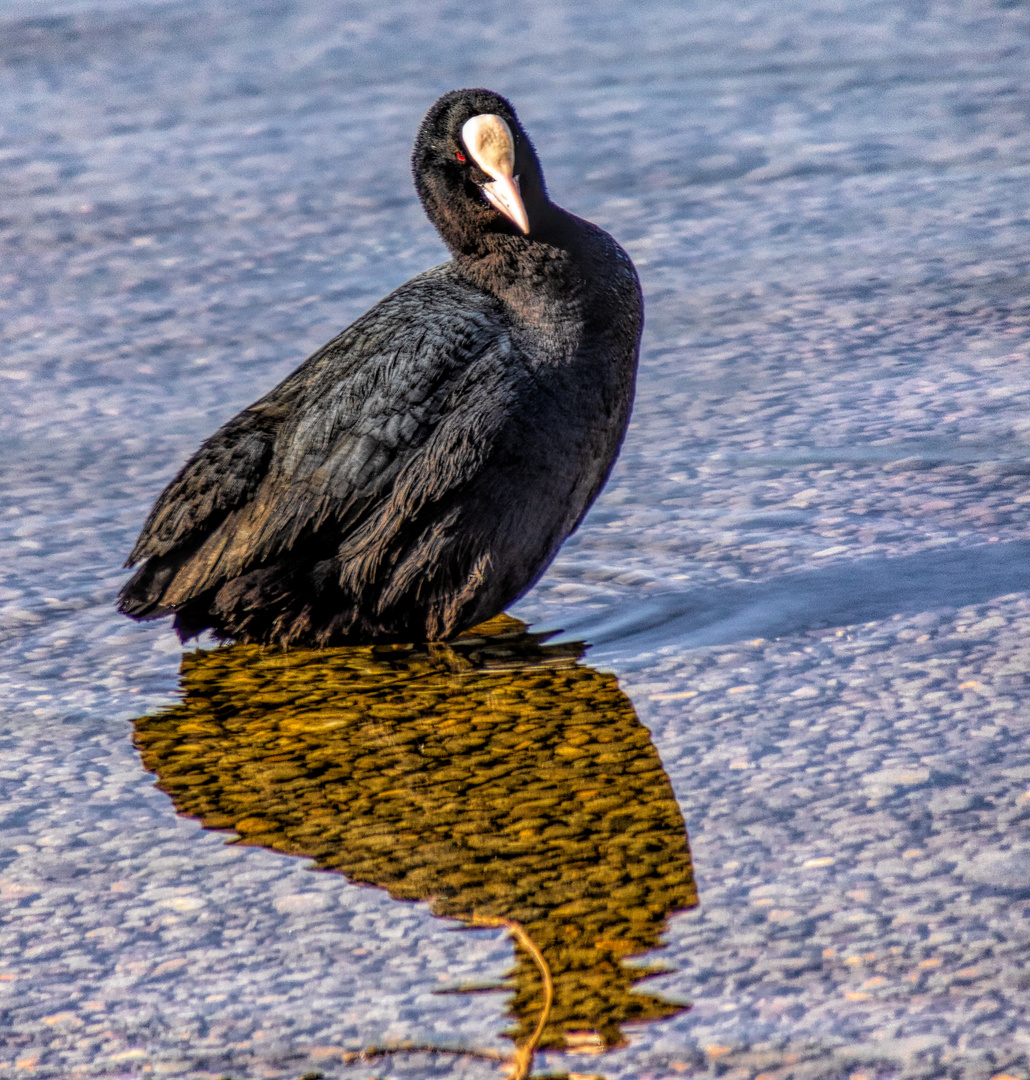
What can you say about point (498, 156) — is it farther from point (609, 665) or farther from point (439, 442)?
point (609, 665)

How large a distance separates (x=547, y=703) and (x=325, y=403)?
3.51 feet

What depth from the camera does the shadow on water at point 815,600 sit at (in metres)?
5.45

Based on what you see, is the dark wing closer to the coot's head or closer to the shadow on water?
the coot's head

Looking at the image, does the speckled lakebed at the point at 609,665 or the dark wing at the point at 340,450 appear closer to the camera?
the speckled lakebed at the point at 609,665

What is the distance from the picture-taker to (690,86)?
34.7ft

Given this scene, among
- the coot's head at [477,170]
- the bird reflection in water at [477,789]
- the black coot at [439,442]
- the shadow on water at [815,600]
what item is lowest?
the shadow on water at [815,600]

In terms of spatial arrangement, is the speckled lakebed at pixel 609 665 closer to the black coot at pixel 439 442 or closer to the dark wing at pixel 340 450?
the black coot at pixel 439 442

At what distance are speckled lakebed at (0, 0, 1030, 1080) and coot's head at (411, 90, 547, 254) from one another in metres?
1.21

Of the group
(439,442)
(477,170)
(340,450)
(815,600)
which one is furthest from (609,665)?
(477,170)

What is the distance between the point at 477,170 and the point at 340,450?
0.90m

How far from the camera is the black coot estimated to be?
5.15m

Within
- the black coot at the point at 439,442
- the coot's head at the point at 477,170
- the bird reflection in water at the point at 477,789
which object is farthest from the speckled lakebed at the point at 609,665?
the coot's head at the point at 477,170

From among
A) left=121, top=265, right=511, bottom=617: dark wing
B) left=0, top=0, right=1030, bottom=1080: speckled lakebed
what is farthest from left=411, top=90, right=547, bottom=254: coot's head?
left=0, top=0, right=1030, bottom=1080: speckled lakebed

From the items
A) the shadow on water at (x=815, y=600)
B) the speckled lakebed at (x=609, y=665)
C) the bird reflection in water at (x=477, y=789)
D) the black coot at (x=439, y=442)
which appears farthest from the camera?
the shadow on water at (x=815, y=600)
